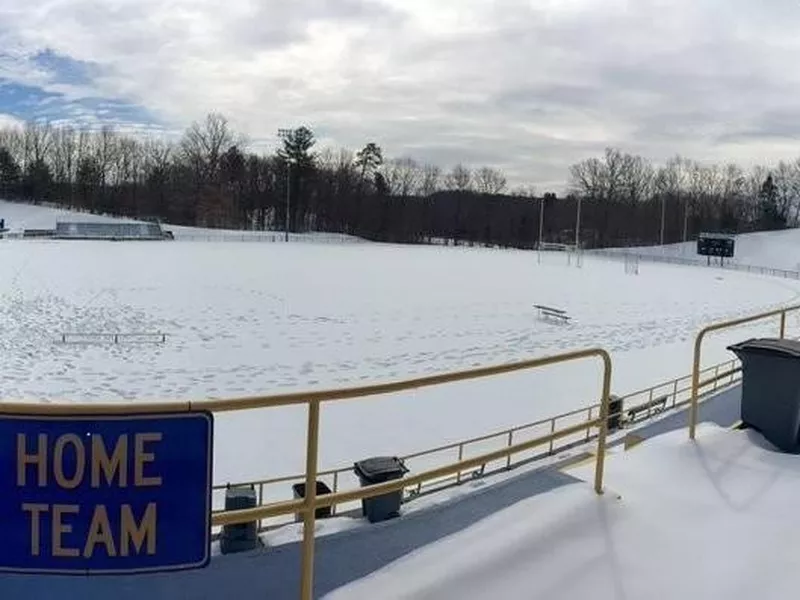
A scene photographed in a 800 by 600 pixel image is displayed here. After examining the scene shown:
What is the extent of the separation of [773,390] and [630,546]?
120 inches

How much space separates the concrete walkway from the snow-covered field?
6.79 metres

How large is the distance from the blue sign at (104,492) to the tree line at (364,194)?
9720 cm

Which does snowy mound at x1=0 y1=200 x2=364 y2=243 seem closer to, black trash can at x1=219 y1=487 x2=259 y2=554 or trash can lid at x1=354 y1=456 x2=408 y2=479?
trash can lid at x1=354 y1=456 x2=408 y2=479

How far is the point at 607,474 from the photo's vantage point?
5.83m

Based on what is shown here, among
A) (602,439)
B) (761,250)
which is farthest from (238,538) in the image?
(761,250)

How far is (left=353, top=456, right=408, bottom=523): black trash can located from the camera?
5008mm

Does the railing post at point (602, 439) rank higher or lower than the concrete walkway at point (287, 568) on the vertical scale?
higher

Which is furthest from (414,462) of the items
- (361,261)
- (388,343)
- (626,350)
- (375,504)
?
(361,261)

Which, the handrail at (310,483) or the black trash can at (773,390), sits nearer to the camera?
the handrail at (310,483)

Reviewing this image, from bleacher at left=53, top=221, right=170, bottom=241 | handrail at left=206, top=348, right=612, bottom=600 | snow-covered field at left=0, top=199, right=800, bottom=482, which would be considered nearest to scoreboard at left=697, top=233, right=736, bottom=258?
snow-covered field at left=0, top=199, right=800, bottom=482

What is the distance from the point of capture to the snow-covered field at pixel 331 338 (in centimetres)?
1451

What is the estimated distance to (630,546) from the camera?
4.60m

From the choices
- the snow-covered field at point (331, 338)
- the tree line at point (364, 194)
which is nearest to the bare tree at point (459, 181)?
the tree line at point (364, 194)

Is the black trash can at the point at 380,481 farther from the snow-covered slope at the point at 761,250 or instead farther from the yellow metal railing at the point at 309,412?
the snow-covered slope at the point at 761,250
